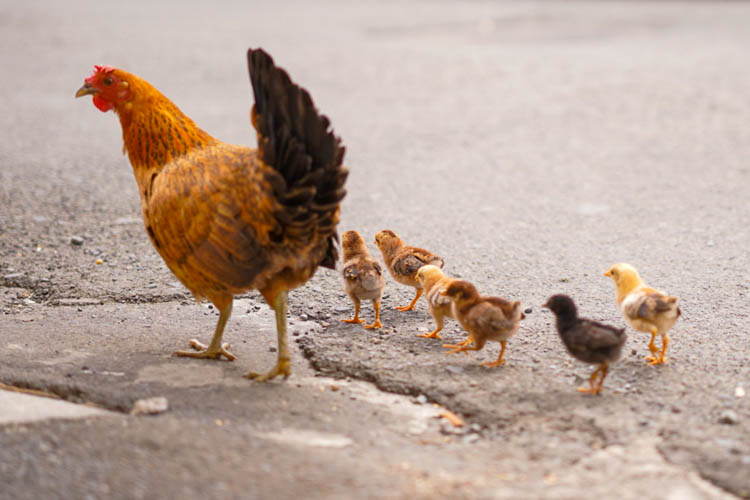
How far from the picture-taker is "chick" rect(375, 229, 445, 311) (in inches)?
197

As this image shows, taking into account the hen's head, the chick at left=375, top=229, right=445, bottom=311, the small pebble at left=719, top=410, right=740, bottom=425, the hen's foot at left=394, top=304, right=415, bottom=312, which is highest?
the hen's head

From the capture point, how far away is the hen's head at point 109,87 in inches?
167

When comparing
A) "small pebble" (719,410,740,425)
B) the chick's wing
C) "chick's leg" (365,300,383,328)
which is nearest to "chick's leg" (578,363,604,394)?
the chick's wing

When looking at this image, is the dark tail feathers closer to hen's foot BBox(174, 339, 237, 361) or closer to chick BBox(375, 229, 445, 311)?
hen's foot BBox(174, 339, 237, 361)

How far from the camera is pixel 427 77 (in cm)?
1112

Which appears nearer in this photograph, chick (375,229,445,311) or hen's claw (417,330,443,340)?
hen's claw (417,330,443,340)

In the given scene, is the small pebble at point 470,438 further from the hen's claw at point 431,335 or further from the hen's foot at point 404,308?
the hen's foot at point 404,308

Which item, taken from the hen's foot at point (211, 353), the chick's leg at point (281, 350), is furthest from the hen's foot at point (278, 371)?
the hen's foot at point (211, 353)

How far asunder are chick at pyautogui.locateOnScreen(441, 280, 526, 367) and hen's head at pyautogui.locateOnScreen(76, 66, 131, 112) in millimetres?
1939

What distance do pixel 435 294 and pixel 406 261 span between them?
2.00 ft

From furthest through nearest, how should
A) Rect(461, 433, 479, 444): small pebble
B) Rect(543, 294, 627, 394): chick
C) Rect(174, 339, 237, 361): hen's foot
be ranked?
Rect(174, 339, 237, 361): hen's foot → Rect(543, 294, 627, 394): chick → Rect(461, 433, 479, 444): small pebble

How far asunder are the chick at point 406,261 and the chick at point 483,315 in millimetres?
710

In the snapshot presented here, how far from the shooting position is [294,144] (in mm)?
3588

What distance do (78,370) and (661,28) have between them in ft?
41.7
